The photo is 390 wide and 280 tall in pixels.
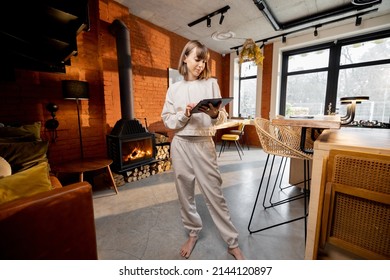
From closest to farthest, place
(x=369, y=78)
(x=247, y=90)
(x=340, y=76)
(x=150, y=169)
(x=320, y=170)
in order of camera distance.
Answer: (x=320, y=170) < (x=150, y=169) < (x=369, y=78) < (x=340, y=76) < (x=247, y=90)

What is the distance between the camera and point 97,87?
2.99m

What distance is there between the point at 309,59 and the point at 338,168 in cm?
516

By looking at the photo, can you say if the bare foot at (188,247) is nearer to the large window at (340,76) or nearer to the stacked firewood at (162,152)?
the stacked firewood at (162,152)

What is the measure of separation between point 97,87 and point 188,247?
2811 millimetres

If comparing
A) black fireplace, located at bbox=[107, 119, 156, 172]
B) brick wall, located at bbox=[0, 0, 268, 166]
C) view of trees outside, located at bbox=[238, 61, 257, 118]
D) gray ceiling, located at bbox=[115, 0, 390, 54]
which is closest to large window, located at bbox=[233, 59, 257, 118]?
view of trees outside, located at bbox=[238, 61, 257, 118]

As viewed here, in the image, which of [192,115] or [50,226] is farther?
[192,115]

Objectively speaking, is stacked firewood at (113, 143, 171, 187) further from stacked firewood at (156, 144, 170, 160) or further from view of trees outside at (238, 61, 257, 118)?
view of trees outside at (238, 61, 257, 118)

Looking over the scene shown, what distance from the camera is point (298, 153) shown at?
132cm

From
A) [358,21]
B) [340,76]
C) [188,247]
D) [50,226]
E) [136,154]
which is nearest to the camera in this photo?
[50,226]

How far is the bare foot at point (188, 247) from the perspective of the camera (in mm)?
1348

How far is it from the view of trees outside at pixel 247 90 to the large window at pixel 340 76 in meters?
0.86

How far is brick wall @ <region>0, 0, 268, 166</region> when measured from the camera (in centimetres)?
232

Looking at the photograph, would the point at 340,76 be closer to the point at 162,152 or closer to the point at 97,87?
the point at 162,152

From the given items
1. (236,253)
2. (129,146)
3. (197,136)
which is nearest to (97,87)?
(129,146)
